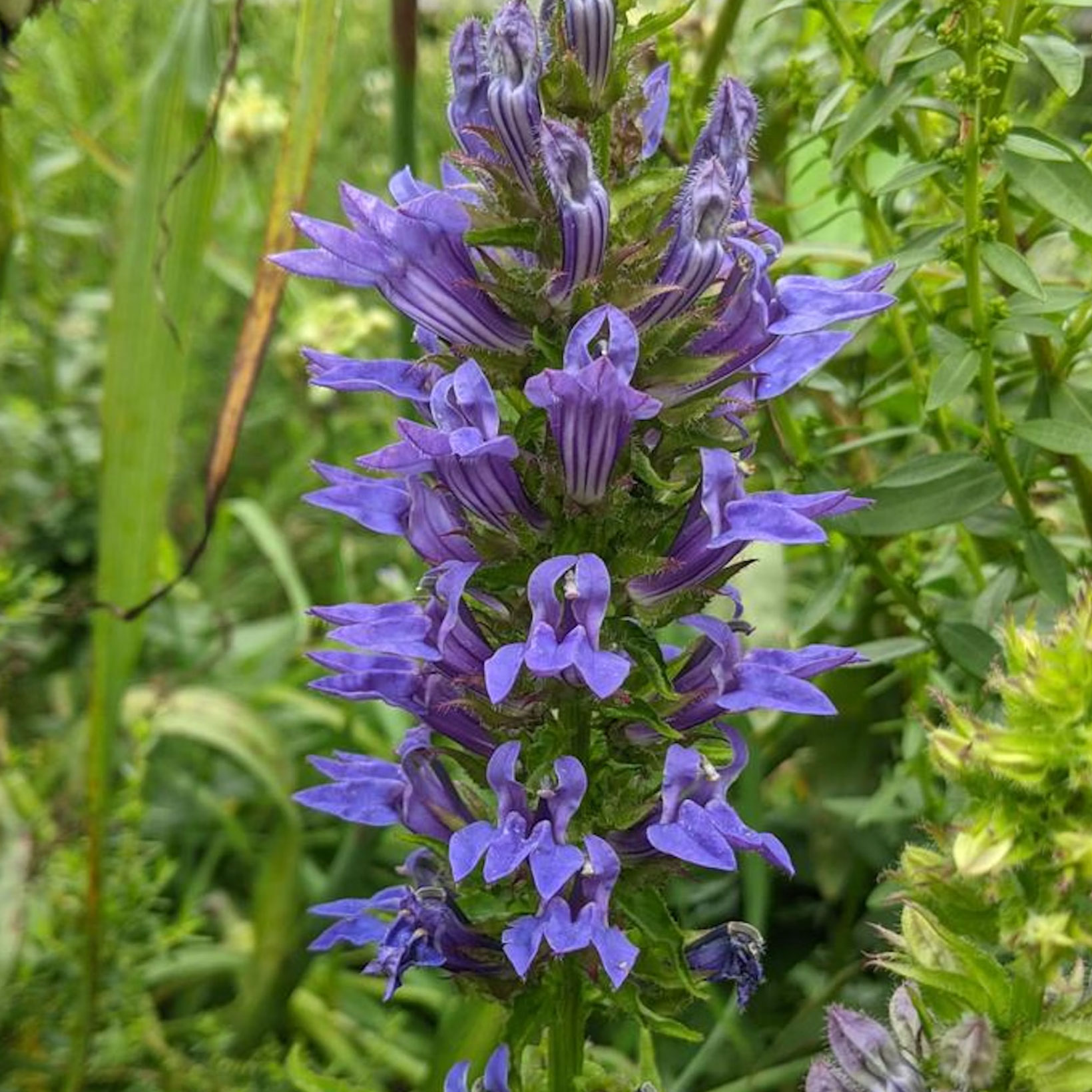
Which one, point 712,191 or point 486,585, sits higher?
point 712,191

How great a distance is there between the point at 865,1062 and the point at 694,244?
41 centimetres

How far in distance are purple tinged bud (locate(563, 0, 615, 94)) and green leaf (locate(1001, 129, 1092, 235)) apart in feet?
1.12

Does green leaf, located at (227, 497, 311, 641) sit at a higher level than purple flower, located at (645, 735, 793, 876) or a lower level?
higher

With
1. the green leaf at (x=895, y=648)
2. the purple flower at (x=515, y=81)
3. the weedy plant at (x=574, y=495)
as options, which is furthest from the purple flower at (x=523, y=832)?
the green leaf at (x=895, y=648)

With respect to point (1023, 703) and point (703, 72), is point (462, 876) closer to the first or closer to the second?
point (1023, 703)

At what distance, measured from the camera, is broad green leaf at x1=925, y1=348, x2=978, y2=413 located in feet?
3.35

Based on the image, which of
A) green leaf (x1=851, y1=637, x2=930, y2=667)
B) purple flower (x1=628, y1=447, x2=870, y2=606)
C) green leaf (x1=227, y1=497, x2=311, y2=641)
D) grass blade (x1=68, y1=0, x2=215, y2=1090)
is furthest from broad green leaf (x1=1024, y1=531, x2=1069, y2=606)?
green leaf (x1=227, y1=497, x2=311, y2=641)

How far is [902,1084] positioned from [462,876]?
23 centimetres

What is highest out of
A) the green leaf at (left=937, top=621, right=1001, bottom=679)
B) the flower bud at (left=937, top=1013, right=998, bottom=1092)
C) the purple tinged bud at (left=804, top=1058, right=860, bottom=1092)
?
the green leaf at (left=937, top=621, right=1001, bottom=679)

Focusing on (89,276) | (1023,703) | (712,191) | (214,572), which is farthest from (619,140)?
(89,276)

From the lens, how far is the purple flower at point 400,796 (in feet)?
3.05

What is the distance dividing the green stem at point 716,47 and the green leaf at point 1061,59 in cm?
35

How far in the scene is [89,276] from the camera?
2.85 metres

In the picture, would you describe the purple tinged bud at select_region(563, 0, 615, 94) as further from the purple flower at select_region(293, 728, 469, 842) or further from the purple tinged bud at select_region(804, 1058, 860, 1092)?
the purple tinged bud at select_region(804, 1058, 860, 1092)
